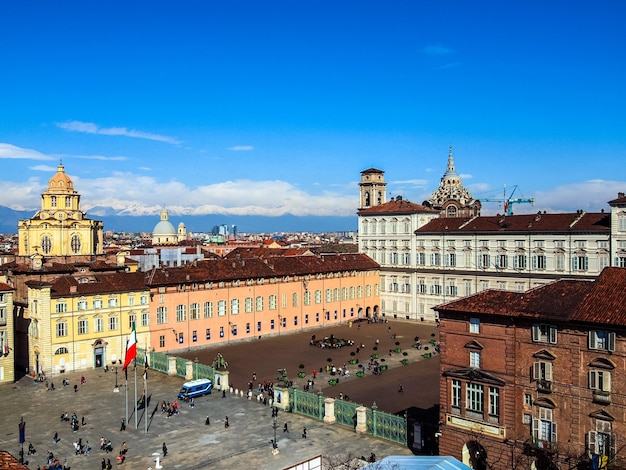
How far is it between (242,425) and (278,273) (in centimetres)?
3832

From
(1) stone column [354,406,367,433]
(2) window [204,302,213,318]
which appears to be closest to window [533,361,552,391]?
(1) stone column [354,406,367,433]

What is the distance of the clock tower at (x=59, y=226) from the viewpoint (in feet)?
301

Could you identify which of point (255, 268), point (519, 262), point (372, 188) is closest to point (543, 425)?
point (519, 262)

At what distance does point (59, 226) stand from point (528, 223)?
65862 mm

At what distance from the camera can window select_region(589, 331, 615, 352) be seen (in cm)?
2944

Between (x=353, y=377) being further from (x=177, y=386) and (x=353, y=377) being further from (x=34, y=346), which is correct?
(x=34, y=346)

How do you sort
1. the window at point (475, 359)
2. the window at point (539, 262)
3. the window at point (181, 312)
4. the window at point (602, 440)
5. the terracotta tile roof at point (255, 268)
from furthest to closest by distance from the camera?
the window at point (539, 262) → the terracotta tile roof at point (255, 268) → the window at point (181, 312) → the window at point (475, 359) → the window at point (602, 440)

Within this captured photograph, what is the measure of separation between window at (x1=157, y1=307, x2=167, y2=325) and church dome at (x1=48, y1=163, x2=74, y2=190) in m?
36.8

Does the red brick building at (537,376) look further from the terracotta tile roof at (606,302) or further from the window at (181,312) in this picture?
the window at (181,312)

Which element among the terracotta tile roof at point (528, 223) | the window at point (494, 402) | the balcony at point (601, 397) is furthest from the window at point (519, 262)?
the balcony at point (601, 397)

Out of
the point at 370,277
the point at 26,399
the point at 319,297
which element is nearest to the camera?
the point at 26,399

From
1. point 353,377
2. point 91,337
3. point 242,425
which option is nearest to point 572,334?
point 242,425

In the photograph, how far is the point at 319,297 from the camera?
87188 mm

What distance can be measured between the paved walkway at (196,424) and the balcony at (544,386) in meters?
10.6
